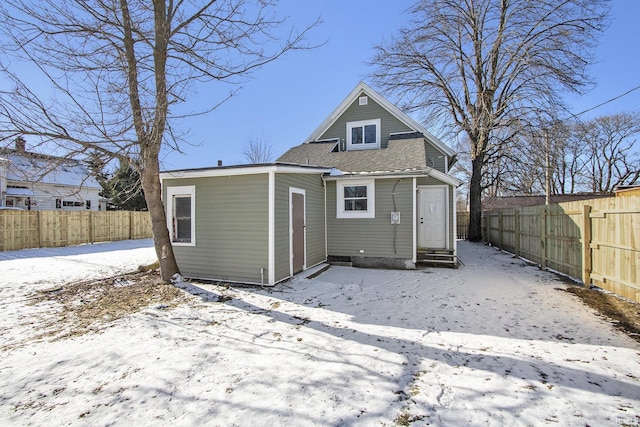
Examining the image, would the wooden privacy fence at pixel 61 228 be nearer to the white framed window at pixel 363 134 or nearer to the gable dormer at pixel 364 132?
the gable dormer at pixel 364 132

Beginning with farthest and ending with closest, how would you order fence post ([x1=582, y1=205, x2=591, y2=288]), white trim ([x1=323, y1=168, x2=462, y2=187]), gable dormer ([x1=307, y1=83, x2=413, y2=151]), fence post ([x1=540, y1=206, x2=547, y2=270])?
gable dormer ([x1=307, y1=83, x2=413, y2=151]) → white trim ([x1=323, y1=168, x2=462, y2=187]) → fence post ([x1=540, y1=206, x2=547, y2=270]) → fence post ([x1=582, y1=205, x2=591, y2=288])

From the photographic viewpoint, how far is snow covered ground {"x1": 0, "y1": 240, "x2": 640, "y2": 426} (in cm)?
258

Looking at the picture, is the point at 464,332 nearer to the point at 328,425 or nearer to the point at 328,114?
the point at 328,425

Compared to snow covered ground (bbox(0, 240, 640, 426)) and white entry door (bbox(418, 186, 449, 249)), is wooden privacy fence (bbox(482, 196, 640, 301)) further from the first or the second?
white entry door (bbox(418, 186, 449, 249))

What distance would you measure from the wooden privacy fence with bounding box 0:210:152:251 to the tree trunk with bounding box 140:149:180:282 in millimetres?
11714

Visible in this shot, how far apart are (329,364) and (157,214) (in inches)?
219

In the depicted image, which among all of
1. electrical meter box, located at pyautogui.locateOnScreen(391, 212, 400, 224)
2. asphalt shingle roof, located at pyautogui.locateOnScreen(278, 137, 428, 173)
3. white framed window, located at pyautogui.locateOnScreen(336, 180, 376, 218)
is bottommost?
electrical meter box, located at pyautogui.locateOnScreen(391, 212, 400, 224)

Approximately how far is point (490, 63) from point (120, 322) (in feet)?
62.5

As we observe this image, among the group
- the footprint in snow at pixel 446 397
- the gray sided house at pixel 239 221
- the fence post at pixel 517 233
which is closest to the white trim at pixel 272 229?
the gray sided house at pixel 239 221

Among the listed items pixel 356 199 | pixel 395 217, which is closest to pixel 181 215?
pixel 356 199

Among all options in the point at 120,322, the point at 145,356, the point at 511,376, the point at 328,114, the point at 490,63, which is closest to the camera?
the point at 511,376

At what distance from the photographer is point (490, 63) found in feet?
52.2

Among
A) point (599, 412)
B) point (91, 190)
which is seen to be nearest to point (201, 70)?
point (599, 412)

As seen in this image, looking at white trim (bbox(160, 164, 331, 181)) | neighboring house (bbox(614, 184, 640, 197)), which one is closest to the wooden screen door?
white trim (bbox(160, 164, 331, 181))
